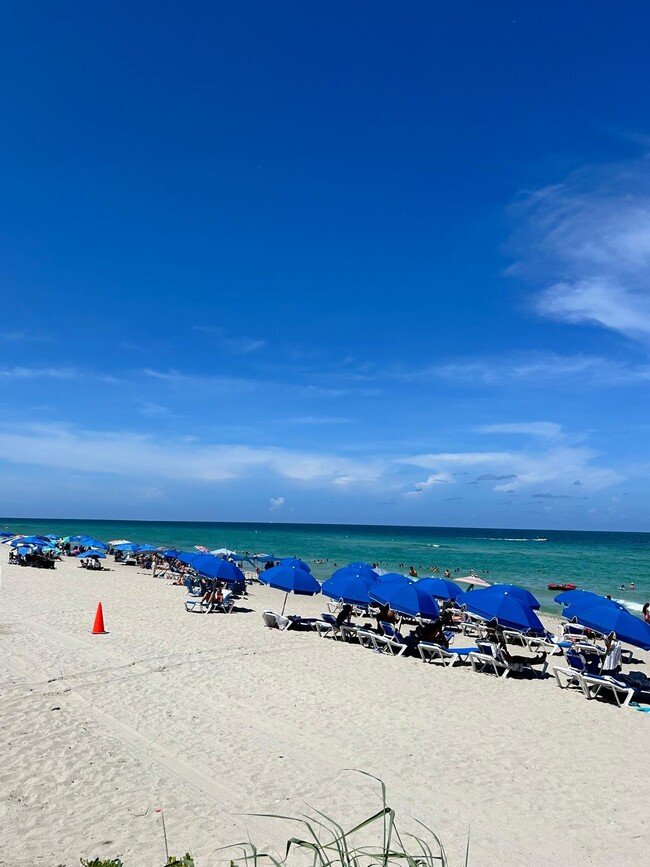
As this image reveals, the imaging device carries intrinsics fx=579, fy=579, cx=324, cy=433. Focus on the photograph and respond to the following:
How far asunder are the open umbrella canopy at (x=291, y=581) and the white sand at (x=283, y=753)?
2.38 meters

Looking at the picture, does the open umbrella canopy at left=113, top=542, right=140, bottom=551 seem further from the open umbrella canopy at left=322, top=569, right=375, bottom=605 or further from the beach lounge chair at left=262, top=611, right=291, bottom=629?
the open umbrella canopy at left=322, top=569, right=375, bottom=605

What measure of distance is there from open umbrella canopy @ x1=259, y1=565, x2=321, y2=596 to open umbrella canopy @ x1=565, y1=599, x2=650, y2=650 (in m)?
6.30

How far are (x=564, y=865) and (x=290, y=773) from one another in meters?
2.89

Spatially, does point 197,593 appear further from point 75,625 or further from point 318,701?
point 318,701

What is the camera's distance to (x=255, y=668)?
1093cm

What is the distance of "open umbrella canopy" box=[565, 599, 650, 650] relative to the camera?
10.9m

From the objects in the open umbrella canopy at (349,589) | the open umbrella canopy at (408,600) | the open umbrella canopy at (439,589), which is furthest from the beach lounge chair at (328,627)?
the open umbrella canopy at (439,589)

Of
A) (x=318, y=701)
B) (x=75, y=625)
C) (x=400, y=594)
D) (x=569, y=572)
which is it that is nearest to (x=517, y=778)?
(x=318, y=701)

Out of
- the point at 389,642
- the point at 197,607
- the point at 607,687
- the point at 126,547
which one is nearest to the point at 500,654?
the point at 607,687

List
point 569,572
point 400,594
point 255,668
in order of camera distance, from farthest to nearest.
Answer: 1. point 569,572
2. point 400,594
3. point 255,668

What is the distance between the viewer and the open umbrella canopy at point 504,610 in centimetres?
1212

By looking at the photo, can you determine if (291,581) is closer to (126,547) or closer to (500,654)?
(500,654)

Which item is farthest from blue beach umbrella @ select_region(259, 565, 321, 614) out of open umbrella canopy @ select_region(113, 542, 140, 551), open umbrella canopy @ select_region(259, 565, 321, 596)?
open umbrella canopy @ select_region(113, 542, 140, 551)

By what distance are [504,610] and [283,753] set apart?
22.4 ft
